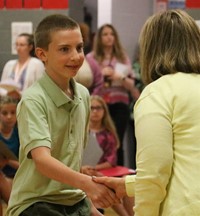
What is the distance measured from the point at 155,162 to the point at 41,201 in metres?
0.72

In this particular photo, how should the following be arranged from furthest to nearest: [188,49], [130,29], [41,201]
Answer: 1. [130,29]
2. [41,201]
3. [188,49]

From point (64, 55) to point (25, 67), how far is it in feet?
11.3

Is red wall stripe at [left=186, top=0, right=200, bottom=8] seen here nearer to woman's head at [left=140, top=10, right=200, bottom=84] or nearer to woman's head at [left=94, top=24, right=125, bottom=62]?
woman's head at [left=94, top=24, right=125, bottom=62]

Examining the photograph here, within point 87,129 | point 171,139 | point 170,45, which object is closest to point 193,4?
point 87,129

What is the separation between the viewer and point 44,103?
2414mm

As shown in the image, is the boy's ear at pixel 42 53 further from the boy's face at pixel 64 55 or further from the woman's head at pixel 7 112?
the woman's head at pixel 7 112

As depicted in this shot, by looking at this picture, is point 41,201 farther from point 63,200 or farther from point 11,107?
point 11,107

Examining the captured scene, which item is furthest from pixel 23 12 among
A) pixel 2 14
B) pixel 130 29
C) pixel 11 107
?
pixel 11 107

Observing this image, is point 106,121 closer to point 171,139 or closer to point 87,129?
point 87,129

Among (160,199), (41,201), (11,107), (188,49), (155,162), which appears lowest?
(11,107)

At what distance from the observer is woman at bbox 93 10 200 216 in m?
1.83

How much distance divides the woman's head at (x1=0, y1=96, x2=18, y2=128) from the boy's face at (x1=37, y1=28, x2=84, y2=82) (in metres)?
2.32

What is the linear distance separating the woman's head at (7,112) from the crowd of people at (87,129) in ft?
7.14

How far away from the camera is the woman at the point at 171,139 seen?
6.00ft
